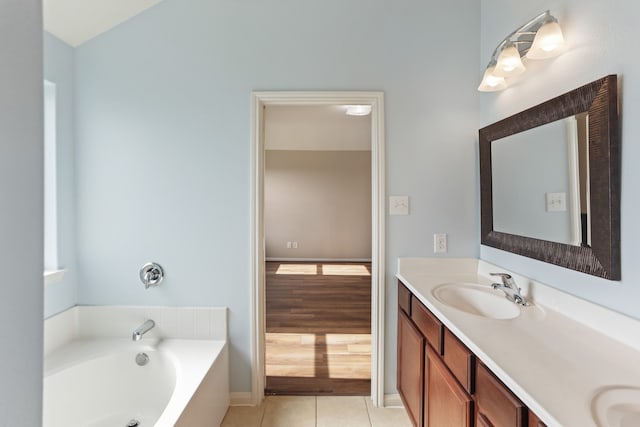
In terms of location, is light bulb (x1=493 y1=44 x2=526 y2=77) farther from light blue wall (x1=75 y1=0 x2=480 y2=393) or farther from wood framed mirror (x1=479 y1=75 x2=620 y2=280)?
light blue wall (x1=75 y1=0 x2=480 y2=393)

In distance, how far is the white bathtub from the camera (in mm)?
1812

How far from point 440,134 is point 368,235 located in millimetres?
4863

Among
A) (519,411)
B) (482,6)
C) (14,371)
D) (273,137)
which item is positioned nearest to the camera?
(14,371)

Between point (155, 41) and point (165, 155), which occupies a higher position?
point (155, 41)

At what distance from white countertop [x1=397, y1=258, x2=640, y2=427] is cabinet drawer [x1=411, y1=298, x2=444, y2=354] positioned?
61mm

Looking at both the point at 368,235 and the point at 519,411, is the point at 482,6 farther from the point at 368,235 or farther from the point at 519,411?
the point at 368,235

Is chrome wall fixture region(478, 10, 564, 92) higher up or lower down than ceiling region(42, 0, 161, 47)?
lower down

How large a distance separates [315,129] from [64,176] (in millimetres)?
4572

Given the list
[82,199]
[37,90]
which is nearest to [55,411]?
[82,199]

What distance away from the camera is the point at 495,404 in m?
1.04

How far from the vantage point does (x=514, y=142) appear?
5.79 ft

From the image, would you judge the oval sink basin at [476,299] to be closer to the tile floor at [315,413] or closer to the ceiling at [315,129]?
the tile floor at [315,413]

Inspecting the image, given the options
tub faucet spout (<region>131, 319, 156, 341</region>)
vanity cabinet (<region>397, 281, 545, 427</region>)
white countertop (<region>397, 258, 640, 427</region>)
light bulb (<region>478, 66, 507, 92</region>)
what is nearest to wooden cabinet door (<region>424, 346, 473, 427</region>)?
vanity cabinet (<region>397, 281, 545, 427</region>)

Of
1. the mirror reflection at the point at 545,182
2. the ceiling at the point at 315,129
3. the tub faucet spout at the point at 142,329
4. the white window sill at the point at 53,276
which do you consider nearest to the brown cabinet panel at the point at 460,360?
the mirror reflection at the point at 545,182
